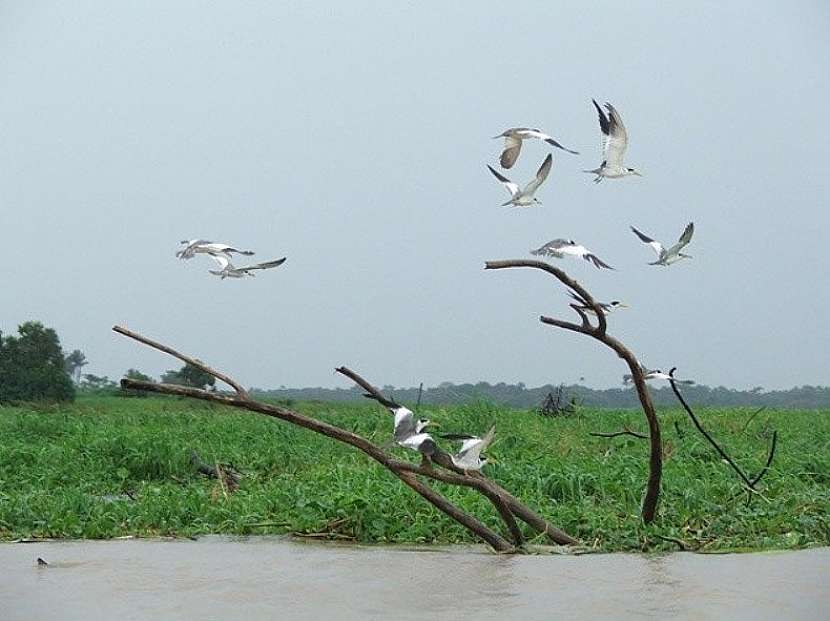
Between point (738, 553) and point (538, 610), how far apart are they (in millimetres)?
1706

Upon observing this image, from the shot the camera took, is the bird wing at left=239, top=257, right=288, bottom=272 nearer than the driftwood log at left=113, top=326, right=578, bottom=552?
No

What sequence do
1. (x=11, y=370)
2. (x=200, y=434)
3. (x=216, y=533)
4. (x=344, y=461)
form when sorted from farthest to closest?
(x=11, y=370) → (x=200, y=434) → (x=344, y=461) → (x=216, y=533)

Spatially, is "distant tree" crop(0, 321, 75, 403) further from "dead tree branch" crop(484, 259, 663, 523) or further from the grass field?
"dead tree branch" crop(484, 259, 663, 523)

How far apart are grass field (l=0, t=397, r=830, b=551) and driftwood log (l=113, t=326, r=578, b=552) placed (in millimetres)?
399

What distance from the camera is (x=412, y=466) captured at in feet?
16.8

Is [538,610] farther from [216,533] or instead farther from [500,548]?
[216,533]

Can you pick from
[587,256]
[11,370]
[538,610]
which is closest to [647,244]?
[587,256]

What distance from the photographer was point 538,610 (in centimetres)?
407

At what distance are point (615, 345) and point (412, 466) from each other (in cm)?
110

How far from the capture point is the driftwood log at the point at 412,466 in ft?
16.5

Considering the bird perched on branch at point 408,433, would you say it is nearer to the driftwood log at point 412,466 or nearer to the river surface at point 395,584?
the driftwood log at point 412,466

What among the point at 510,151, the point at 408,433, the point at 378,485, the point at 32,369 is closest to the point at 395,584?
the point at 408,433

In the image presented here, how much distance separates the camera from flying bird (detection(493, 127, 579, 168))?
227 inches

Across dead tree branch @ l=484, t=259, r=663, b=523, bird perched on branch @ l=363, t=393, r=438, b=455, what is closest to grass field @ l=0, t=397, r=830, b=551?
dead tree branch @ l=484, t=259, r=663, b=523
